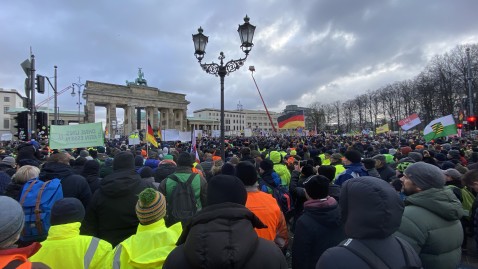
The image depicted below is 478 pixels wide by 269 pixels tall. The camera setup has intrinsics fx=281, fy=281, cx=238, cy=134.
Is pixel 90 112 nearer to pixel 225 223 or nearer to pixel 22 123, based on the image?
pixel 22 123

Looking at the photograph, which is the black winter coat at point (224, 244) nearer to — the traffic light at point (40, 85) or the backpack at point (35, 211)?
the backpack at point (35, 211)

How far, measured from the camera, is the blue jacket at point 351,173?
5.30 meters

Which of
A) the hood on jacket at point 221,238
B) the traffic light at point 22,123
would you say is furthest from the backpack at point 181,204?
the traffic light at point 22,123

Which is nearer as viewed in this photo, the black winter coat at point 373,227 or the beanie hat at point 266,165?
the black winter coat at point 373,227

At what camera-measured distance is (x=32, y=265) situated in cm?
161

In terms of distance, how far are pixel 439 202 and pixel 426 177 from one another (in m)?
0.26

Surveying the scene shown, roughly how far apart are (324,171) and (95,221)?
11.0 ft

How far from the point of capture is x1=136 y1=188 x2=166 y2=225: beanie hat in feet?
8.25

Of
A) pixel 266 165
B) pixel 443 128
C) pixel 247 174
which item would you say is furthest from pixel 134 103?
pixel 247 174

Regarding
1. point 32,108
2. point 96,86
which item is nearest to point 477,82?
point 32,108

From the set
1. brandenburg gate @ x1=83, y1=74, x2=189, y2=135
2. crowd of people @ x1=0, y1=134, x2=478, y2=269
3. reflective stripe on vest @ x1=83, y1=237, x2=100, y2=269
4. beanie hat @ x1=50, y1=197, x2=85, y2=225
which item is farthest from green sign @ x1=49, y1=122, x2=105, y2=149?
brandenburg gate @ x1=83, y1=74, x2=189, y2=135

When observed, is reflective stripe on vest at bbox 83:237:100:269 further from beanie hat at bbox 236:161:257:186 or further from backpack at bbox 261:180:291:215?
backpack at bbox 261:180:291:215

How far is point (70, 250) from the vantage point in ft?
8.06

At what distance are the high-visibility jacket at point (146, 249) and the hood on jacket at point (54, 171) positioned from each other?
282 cm
